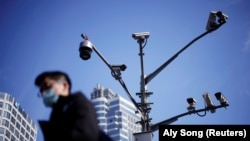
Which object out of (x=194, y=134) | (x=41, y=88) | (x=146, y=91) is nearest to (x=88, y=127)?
(x=41, y=88)

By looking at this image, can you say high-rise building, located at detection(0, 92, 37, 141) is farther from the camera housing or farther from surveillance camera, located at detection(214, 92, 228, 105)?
surveillance camera, located at detection(214, 92, 228, 105)

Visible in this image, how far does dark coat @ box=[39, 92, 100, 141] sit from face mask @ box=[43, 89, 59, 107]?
8cm

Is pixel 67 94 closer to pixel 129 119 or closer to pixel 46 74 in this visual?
pixel 46 74

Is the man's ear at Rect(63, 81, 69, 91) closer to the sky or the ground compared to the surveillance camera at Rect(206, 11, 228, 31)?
closer to the ground

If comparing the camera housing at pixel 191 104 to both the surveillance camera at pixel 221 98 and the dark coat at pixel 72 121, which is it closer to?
the surveillance camera at pixel 221 98

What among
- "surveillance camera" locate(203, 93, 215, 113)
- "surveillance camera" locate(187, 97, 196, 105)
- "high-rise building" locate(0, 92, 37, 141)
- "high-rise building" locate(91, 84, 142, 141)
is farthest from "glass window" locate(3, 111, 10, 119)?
"surveillance camera" locate(203, 93, 215, 113)

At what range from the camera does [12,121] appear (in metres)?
112

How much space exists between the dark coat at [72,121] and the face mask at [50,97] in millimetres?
83

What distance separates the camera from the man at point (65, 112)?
2.06 m

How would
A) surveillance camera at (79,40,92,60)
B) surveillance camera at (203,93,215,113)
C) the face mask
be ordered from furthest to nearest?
surveillance camera at (203,93,215,113) < surveillance camera at (79,40,92,60) < the face mask

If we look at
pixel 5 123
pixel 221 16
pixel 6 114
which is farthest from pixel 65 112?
pixel 6 114

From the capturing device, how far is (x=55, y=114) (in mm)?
2283

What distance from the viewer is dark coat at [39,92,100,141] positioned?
205 centimetres

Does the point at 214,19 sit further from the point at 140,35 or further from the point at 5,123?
the point at 5,123
